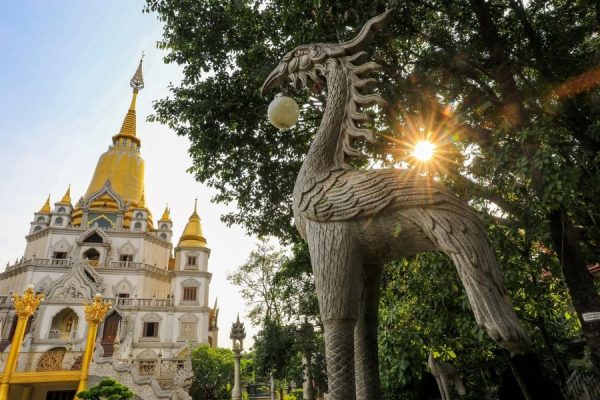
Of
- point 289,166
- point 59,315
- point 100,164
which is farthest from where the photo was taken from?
point 100,164

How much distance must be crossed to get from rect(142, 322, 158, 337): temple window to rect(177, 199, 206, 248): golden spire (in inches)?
263

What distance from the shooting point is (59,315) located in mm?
26188

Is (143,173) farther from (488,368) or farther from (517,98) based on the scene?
(517,98)

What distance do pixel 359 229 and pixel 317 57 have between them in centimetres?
130

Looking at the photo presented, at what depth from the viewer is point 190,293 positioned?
29.3m

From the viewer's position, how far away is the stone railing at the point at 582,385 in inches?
417

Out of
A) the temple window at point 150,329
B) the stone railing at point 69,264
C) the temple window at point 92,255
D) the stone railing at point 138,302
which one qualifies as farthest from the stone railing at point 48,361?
the temple window at point 92,255

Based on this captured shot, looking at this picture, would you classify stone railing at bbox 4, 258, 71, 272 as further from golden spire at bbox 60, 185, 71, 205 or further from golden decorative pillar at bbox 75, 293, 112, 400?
golden decorative pillar at bbox 75, 293, 112, 400

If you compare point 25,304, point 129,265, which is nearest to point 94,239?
point 129,265

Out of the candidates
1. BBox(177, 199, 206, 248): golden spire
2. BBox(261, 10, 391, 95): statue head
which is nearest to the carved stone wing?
BBox(261, 10, 391, 95): statue head

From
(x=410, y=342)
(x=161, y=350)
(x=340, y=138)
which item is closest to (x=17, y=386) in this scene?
(x=161, y=350)

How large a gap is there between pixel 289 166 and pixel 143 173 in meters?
34.5

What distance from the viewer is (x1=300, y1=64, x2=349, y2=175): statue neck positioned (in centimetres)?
248

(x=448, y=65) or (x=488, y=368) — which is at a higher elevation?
(x=448, y=65)
